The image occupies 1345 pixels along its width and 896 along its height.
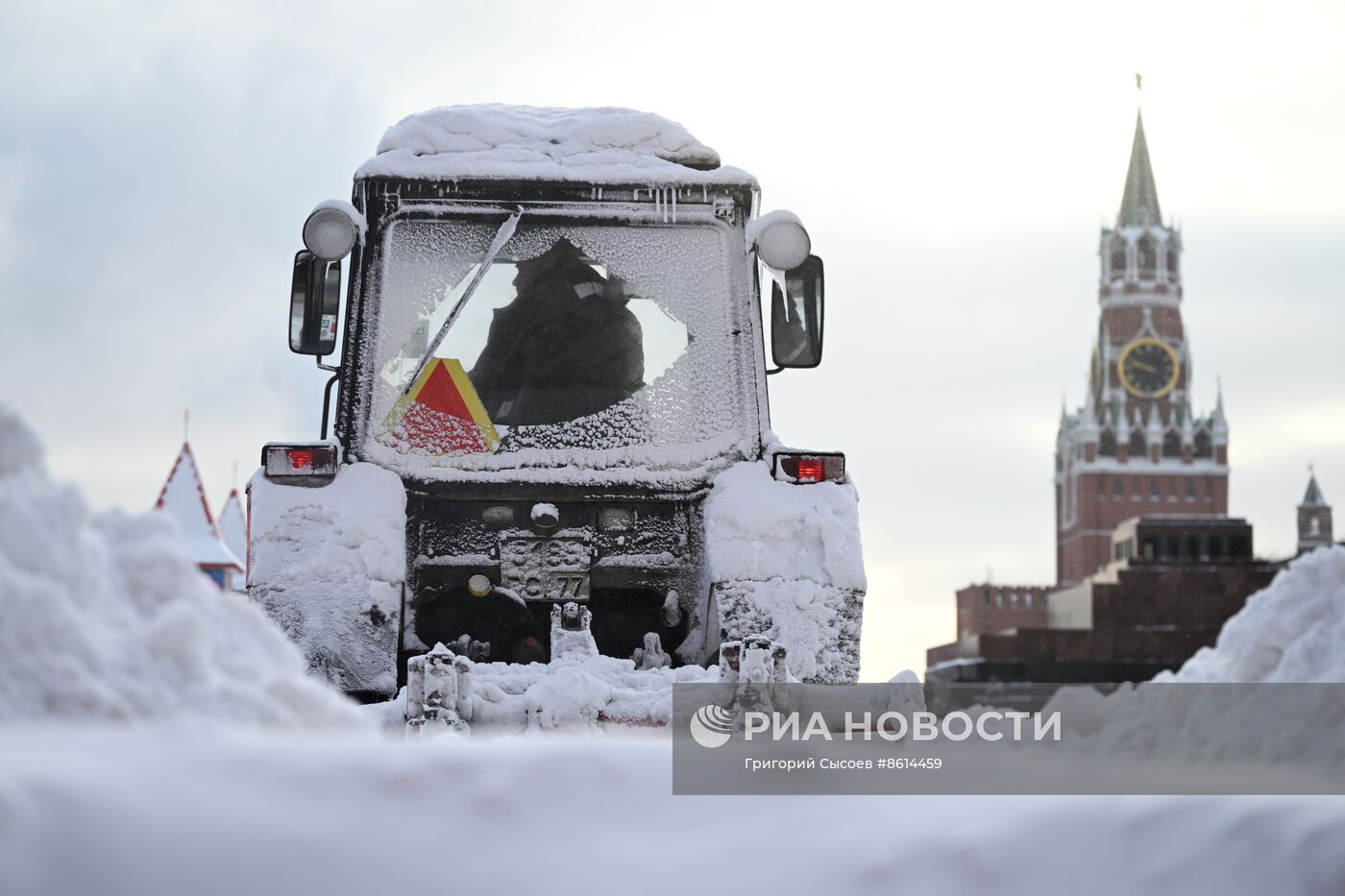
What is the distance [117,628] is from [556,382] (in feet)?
13.1

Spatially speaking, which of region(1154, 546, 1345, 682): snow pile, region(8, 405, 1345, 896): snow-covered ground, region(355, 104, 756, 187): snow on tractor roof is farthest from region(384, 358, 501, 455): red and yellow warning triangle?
region(8, 405, 1345, 896): snow-covered ground

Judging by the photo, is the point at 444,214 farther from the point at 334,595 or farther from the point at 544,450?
the point at 334,595

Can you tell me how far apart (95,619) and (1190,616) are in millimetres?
74596

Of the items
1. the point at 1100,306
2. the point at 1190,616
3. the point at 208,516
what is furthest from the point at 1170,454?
the point at 208,516

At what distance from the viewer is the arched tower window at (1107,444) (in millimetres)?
122125

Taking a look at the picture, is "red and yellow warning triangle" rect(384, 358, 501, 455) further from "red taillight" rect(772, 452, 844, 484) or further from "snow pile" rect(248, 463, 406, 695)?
"red taillight" rect(772, 452, 844, 484)

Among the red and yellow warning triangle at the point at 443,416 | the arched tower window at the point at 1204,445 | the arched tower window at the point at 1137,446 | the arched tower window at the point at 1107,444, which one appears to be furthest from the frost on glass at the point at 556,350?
the arched tower window at the point at 1204,445

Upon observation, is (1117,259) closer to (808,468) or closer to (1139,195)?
(1139,195)

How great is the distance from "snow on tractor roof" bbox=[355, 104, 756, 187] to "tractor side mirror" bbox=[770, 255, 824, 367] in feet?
1.24

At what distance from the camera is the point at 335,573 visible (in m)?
5.02

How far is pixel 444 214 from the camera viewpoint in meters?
5.76

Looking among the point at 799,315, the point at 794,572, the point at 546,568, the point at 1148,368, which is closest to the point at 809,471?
the point at 794,572

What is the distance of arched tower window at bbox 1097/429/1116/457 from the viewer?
401ft

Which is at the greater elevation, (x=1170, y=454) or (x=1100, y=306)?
(x=1100, y=306)
